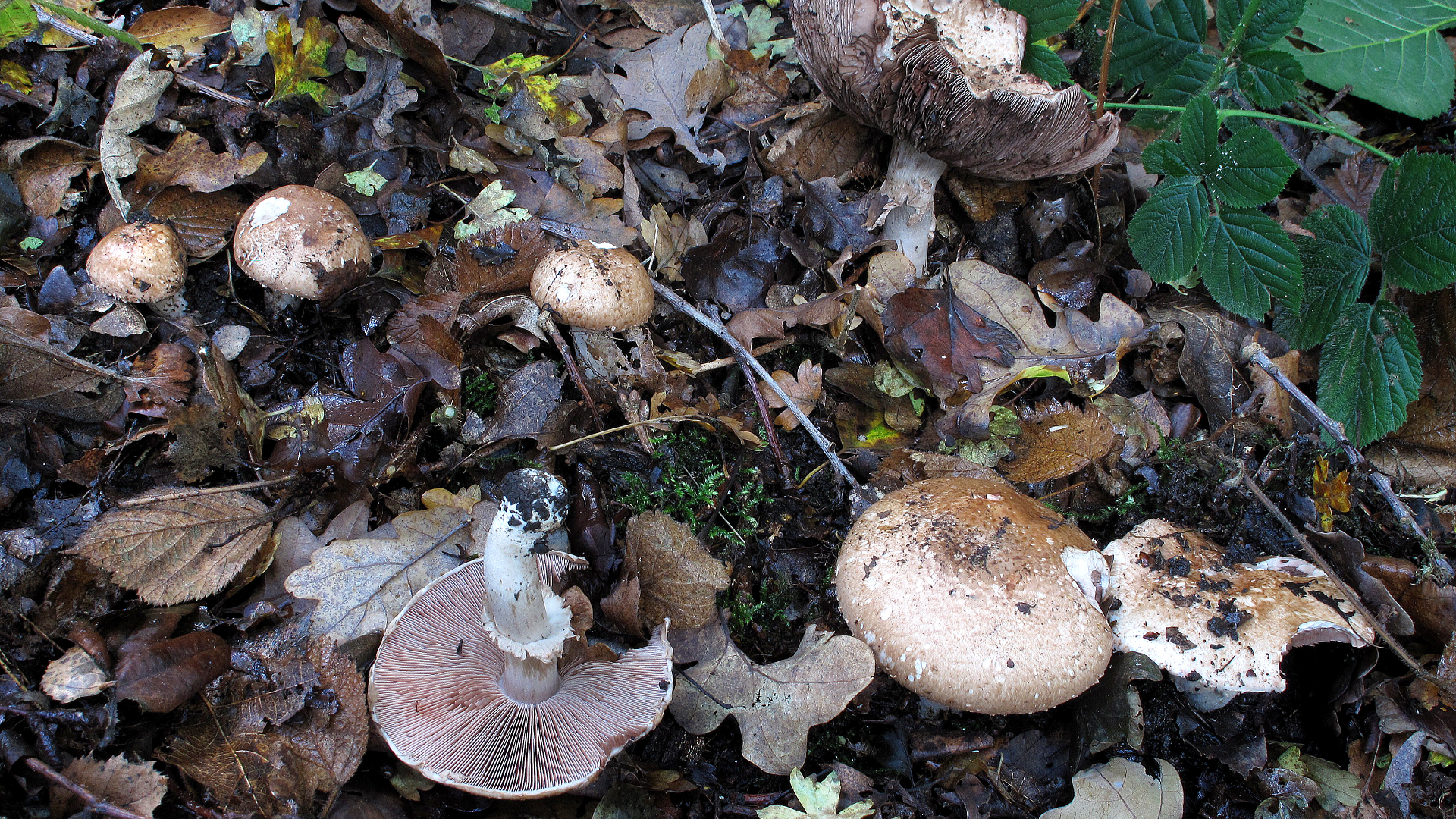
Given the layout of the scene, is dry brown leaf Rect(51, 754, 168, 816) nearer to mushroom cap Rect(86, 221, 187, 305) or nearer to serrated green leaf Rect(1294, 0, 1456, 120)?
mushroom cap Rect(86, 221, 187, 305)

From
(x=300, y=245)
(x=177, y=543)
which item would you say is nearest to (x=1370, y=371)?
(x=300, y=245)

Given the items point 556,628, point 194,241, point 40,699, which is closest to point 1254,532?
point 556,628

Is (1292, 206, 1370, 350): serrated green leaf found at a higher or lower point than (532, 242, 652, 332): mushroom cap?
higher

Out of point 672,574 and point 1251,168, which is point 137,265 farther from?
point 1251,168

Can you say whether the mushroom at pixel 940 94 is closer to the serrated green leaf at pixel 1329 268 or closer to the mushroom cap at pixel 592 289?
the serrated green leaf at pixel 1329 268

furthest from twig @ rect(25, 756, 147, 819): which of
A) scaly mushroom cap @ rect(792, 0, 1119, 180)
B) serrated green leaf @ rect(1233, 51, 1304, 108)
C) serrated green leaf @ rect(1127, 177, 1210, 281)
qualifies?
serrated green leaf @ rect(1233, 51, 1304, 108)
